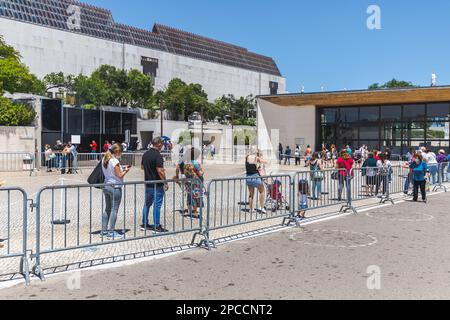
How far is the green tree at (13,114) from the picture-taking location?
2688 cm

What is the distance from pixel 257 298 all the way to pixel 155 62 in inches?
3743

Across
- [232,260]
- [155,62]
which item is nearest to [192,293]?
[232,260]

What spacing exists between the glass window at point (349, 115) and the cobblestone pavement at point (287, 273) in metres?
31.9

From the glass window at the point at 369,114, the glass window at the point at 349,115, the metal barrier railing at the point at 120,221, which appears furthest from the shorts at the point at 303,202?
the glass window at the point at 349,115

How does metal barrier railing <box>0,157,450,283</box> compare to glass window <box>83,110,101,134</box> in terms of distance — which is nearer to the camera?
metal barrier railing <box>0,157,450,283</box>

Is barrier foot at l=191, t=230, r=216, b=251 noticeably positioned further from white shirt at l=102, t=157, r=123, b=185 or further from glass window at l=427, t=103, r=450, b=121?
glass window at l=427, t=103, r=450, b=121

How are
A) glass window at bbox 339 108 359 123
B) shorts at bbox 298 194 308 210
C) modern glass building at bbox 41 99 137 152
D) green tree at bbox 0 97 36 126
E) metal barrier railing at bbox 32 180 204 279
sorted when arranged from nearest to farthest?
metal barrier railing at bbox 32 180 204 279 → shorts at bbox 298 194 308 210 → green tree at bbox 0 97 36 126 → modern glass building at bbox 41 99 137 152 → glass window at bbox 339 108 359 123

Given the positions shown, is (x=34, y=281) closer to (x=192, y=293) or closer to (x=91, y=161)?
(x=192, y=293)

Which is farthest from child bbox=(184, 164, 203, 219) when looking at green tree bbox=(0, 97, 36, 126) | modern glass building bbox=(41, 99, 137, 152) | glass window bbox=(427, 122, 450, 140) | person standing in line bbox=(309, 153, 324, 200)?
glass window bbox=(427, 122, 450, 140)

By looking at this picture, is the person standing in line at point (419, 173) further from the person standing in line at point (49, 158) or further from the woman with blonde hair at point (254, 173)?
the person standing in line at point (49, 158)

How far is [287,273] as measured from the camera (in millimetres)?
5820

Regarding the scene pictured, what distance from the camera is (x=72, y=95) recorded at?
65062mm

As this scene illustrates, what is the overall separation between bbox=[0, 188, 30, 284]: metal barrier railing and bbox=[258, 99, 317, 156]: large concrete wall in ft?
103

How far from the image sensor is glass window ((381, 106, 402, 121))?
37.0m
